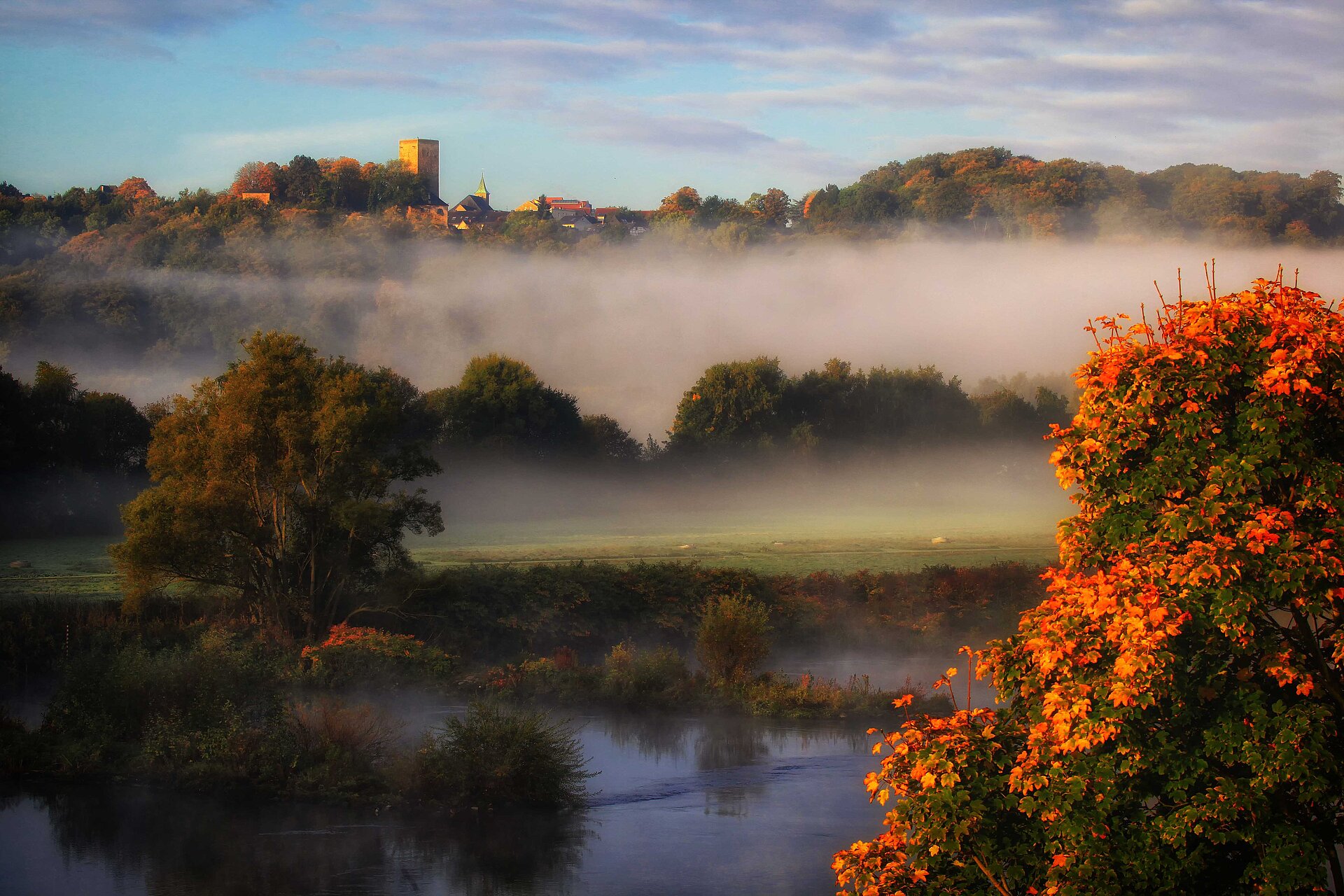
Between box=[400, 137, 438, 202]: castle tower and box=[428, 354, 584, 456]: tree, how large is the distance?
94.4 metres

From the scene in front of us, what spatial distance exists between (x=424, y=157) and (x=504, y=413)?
107m

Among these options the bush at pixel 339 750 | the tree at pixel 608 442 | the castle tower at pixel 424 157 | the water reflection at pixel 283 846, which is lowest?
the water reflection at pixel 283 846

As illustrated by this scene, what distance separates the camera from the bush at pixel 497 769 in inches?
730

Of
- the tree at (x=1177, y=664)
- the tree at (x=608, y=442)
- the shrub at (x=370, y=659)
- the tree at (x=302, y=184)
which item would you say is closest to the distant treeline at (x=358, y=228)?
the tree at (x=302, y=184)

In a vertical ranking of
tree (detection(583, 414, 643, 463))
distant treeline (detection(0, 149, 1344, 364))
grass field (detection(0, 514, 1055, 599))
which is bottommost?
grass field (detection(0, 514, 1055, 599))

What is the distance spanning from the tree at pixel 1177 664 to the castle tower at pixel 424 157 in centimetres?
14394

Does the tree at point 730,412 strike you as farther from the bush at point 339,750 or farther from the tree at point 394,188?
the tree at point 394,188

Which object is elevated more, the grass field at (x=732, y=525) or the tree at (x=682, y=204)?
the tree at (x=682, y=204)

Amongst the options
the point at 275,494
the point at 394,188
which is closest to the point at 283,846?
the point at 275,494

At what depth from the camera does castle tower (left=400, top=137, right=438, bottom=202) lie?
486 feet

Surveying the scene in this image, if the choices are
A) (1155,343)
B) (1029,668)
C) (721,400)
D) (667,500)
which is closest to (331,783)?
(1029,668)

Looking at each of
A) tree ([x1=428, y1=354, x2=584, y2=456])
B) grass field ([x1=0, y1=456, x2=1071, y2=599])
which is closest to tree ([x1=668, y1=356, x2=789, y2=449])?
grass field ([x1=0, y1=456, x2=1071, y2=599])

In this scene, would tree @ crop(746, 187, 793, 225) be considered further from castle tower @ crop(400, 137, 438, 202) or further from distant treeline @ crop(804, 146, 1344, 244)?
castle tower @ crop(400, 137, 438, 202)

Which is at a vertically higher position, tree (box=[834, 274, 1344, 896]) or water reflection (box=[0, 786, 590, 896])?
tree (box=[834, 274, 1344, 896])
